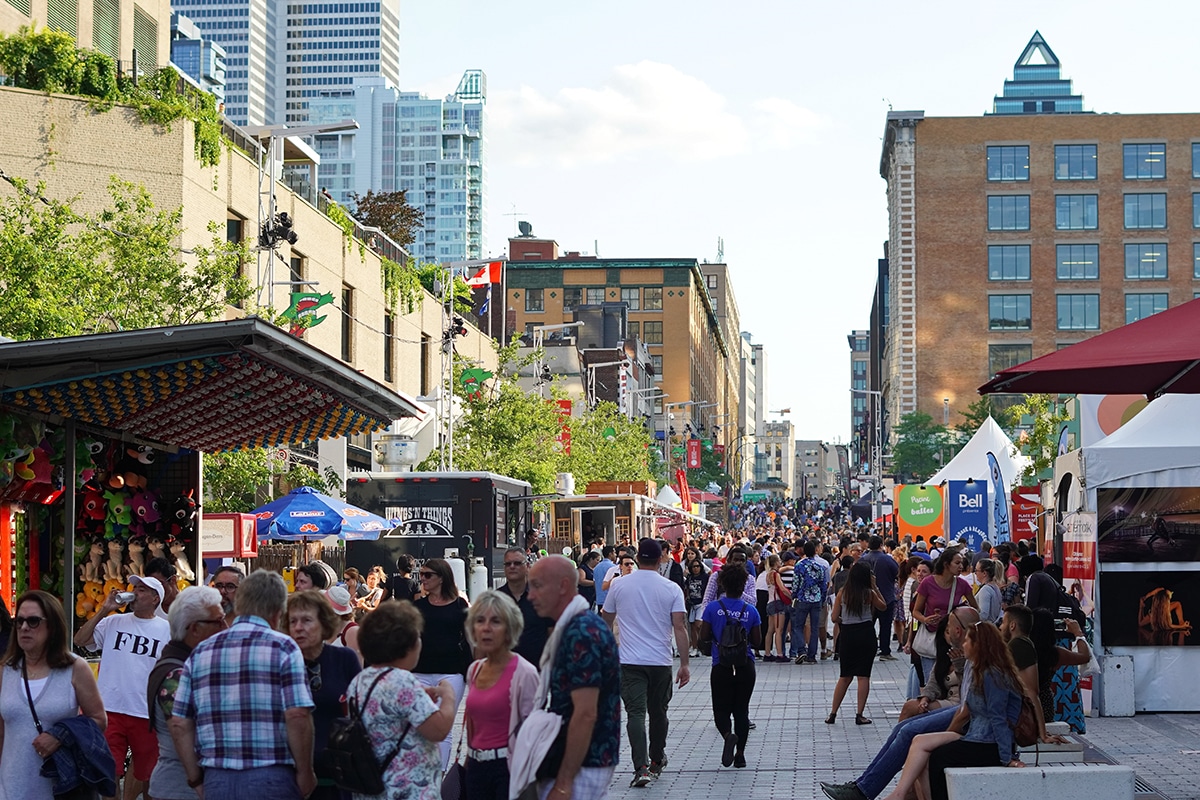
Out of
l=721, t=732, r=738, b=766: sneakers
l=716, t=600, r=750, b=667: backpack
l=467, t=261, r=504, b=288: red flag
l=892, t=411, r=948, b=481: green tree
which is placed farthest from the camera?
l=892, t=411, r=948, b=481: green tree

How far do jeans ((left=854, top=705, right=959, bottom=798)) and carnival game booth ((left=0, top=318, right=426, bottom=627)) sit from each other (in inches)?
166

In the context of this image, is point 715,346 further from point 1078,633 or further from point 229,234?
point 1078,633

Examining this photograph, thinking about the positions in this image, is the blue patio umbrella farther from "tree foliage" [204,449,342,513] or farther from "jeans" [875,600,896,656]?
"jeans" [875,600,896,656]

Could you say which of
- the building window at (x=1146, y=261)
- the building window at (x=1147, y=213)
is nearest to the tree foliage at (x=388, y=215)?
the building window at (x=1146, y=261)

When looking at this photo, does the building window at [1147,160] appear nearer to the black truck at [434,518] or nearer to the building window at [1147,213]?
the building window at [1147,213]

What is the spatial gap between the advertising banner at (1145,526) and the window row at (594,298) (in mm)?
120304

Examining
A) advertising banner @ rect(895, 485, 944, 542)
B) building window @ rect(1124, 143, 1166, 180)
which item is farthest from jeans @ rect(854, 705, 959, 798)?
building window @ rect(1124, 143, 1166, 180)

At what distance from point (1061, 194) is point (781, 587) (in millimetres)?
84666

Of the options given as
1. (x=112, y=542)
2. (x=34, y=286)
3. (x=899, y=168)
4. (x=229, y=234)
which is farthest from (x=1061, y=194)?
(x=112, y=542)

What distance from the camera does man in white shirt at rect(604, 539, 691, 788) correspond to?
12383 mm

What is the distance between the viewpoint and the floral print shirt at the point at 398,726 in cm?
671

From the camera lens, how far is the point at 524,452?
45719mm

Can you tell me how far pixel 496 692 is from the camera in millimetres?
7355

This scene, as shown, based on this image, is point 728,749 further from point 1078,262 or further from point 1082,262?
point 1078,262
